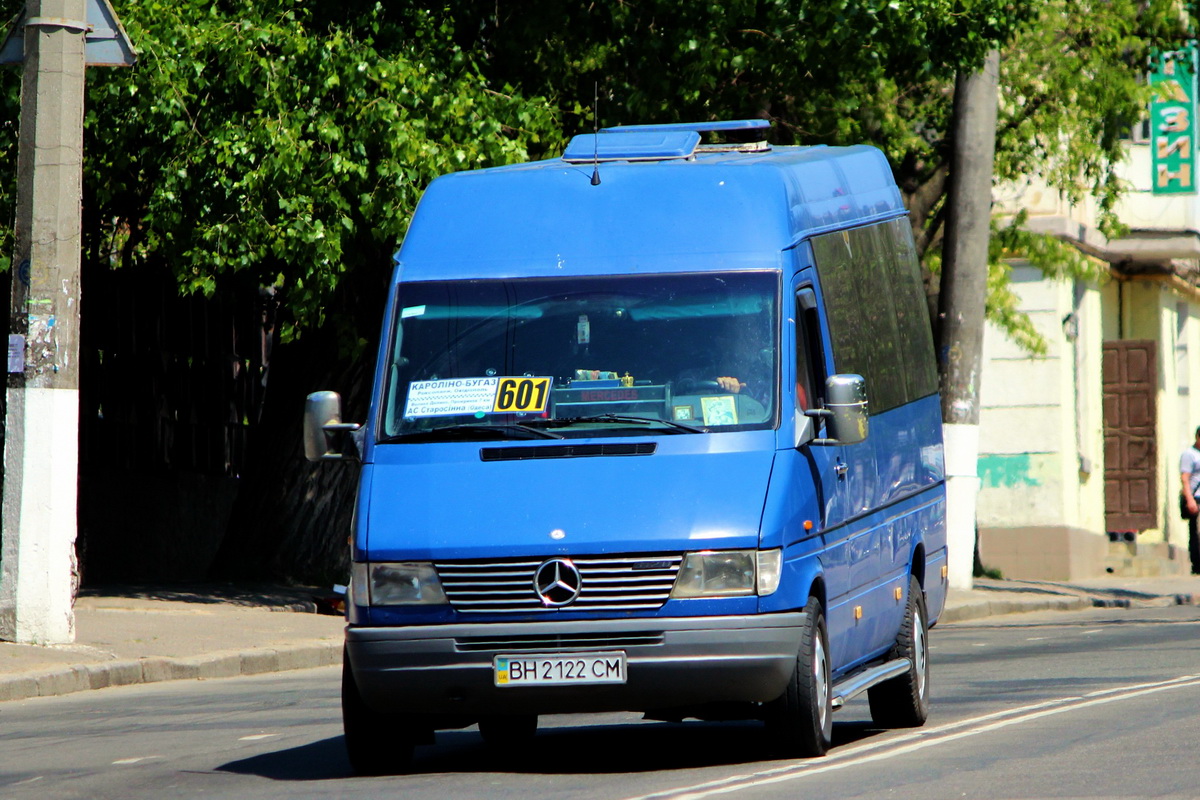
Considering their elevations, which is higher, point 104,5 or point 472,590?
point 104,5

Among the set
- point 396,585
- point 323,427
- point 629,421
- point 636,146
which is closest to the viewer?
point 396,585

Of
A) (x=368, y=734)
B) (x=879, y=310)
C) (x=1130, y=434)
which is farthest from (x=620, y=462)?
(x=1130, y=434)

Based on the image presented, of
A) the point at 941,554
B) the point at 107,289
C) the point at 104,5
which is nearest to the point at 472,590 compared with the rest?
the point at 941,554

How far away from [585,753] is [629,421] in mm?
1747

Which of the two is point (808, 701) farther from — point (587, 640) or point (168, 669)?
point (168, 669)

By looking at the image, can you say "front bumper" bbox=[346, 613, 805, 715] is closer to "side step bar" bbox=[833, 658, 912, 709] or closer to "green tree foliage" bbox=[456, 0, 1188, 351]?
"side step bar" bbox=[833, 658, 912, 709]

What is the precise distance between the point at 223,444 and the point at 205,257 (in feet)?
23.0

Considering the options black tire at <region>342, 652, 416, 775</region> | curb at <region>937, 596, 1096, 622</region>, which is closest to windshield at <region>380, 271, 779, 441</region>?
black tire at <region>342, 652, 416, 775</region>

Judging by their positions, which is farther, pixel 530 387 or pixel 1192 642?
pixel 1192 642

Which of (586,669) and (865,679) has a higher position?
(586,669)

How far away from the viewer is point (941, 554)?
472 inches

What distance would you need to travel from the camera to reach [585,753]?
9.58 meters

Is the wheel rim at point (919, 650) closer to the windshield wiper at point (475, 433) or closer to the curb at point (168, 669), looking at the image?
the windshield wiper at point (475, 433)

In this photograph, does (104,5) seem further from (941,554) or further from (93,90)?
(941,554)
